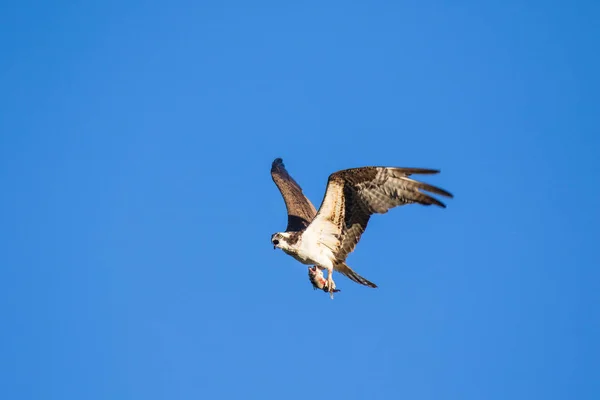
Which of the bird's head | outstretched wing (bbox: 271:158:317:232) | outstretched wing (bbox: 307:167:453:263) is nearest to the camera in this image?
outstretched wing (bbox: 307:167:453:263)

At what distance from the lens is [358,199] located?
1761 centimetres

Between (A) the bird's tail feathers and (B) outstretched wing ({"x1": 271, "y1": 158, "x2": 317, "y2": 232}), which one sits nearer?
(A) the bird's tail feathers

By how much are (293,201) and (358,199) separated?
4112 millimetres

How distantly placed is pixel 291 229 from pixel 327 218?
1760 millimetres

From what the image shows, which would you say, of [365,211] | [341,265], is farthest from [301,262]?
[365,211]

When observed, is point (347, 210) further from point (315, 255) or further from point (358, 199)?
point (315, 255)

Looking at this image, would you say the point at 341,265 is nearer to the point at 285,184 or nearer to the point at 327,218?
the point at 327,218

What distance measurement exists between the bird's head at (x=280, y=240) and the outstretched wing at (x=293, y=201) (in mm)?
1137

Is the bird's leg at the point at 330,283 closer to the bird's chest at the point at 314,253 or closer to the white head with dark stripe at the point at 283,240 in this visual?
the bird's chest at the point at 314,253

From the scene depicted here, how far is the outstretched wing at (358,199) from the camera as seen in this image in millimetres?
16906

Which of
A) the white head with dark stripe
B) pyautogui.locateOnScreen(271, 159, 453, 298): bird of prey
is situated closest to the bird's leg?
pyautogui.locateOnScreen(271, 159, 453, 298): bird of prey

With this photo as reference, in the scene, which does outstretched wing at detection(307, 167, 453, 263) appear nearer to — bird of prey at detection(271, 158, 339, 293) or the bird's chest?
the bird's chest

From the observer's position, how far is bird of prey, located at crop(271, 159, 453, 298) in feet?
55.7

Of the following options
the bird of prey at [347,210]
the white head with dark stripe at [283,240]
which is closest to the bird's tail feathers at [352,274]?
the bird of prey at [347,210]
